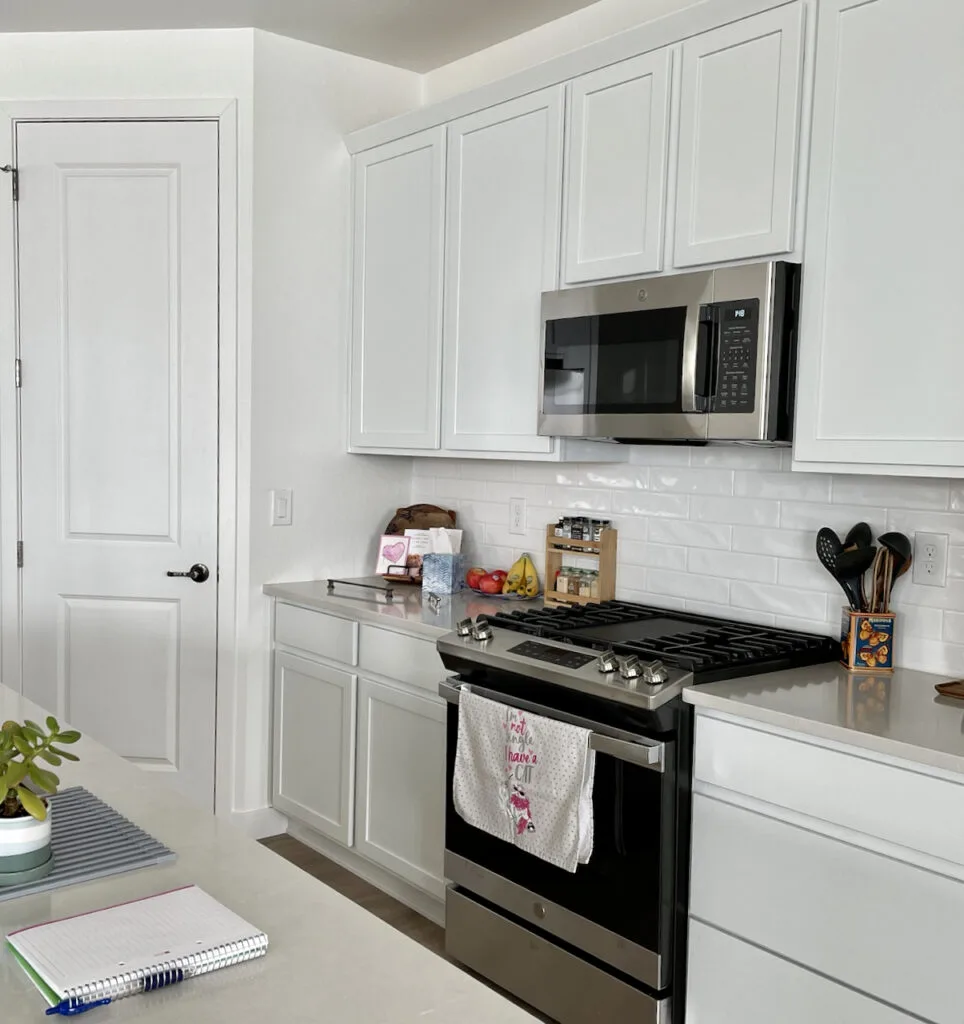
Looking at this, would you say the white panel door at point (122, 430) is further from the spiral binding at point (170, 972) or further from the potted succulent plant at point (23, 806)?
the spiral binding at point (170, 972)

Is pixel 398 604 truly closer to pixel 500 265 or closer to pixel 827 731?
pixel 500 265

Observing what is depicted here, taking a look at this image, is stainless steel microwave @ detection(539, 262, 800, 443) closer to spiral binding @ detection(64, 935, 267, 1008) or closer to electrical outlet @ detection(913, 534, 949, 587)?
electrical outlet @ detection(913, 534, 949, 587)

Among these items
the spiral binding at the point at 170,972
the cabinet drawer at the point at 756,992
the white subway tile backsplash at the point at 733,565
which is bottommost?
the cabinet drawer at the point at 756,992

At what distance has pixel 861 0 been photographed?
2.22 meters

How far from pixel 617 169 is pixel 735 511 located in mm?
957

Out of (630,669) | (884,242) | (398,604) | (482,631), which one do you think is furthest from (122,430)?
(884,242)

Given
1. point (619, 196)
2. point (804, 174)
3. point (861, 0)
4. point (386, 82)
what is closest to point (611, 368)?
point (619, 196)

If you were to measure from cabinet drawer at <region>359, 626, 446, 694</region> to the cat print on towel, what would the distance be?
0.49 m

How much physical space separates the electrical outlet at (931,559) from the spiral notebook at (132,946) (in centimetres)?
181

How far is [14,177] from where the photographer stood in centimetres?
368

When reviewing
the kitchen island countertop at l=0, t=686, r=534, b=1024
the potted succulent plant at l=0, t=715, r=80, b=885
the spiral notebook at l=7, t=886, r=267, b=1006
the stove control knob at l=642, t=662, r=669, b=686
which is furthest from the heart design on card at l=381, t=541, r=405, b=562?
the spiral notebook at l=7, t=886, r=267, b=1006

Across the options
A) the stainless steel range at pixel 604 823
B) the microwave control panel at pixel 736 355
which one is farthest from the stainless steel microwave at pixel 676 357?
the stainless steel range at pixel 604 823

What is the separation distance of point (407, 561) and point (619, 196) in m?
1.59

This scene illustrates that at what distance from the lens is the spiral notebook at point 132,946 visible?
1.09 meters
